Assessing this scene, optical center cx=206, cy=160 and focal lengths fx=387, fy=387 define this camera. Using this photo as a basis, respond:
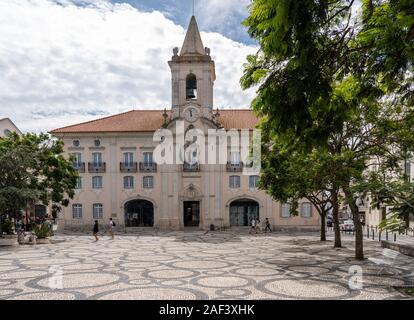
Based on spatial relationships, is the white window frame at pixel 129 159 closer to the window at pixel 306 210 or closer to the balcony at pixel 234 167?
the balcony at pixel 234 167

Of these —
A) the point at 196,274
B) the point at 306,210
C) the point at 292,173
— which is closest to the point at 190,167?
the point at 306,210

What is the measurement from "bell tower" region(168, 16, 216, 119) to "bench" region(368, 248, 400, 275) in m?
21.7

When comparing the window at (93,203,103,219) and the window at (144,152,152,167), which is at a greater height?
the window at (144,152,152,167)

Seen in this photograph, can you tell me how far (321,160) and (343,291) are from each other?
5.07m

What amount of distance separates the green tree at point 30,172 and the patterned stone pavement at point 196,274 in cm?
296

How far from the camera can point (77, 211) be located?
3772cm

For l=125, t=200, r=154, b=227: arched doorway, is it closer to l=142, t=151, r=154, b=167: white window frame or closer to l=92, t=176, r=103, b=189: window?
l=92, t=176, r=103, b=189: window

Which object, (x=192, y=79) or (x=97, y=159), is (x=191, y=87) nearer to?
(x=192, y=79)

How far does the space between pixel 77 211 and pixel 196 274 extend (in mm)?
27545

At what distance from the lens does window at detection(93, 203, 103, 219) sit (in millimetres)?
37594

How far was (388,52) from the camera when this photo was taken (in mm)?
6305

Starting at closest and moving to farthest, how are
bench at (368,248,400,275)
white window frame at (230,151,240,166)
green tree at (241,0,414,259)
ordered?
green tree at (241,0,414,259) → bench at (368,248,400,275) → white window frame at (230,151,240,166)

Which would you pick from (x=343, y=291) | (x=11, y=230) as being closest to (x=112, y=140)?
(x=11, y=230)

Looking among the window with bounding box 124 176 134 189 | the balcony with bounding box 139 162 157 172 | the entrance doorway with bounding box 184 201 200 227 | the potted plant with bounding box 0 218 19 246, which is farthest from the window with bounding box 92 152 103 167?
the potted plant with bounding box 0 218 19 246
